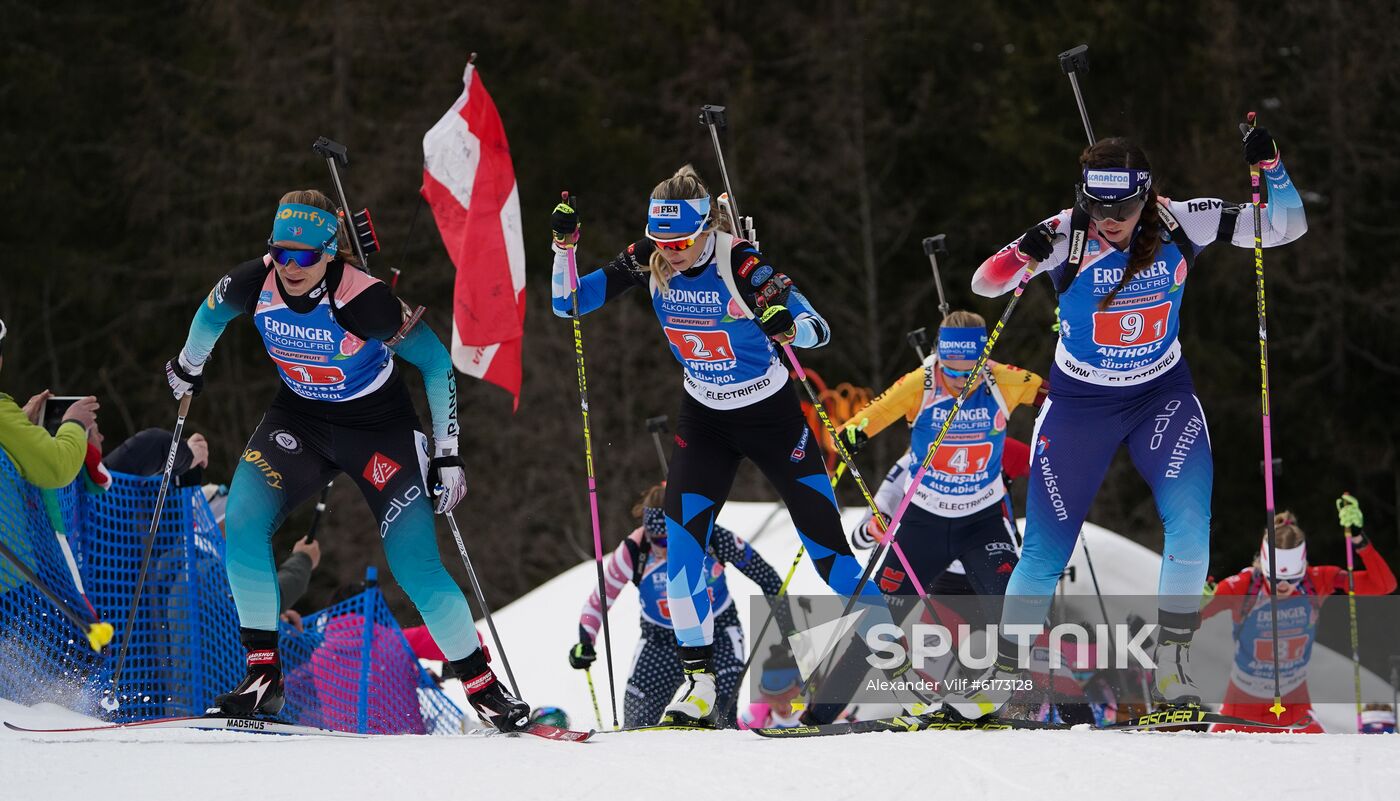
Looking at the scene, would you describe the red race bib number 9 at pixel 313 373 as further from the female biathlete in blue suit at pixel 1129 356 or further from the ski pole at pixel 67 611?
the female biathlete in blue suit at pixel 1129 356

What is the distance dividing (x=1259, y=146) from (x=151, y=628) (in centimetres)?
429

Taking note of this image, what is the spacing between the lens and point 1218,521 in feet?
50.0

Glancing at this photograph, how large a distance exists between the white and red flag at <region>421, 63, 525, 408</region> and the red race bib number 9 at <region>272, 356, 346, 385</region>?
9.52ft

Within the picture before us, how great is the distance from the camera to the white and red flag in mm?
7633

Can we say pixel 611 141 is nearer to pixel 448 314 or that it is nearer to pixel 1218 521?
pixel 448 314

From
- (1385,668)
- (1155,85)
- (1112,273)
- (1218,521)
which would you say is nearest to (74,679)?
(1112,273)

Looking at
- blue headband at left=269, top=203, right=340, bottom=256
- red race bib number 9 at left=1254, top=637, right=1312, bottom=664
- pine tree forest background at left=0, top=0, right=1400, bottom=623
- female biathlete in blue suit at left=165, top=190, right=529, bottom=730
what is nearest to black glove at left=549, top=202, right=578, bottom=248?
female biathlete in blue suit at left=165, top=190, right=529, bottom=730

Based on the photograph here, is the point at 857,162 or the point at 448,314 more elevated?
the point at 857,162

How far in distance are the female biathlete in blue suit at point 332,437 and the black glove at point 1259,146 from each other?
2683mm

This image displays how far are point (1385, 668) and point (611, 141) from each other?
10200mm

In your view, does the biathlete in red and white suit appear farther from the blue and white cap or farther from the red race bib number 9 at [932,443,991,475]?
the blue and white cap

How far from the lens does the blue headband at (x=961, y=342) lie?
628 centimetres

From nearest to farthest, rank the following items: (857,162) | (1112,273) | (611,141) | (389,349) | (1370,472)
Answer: (1112,273) → (389,349) → (1370,472) → (857,162) → (611,141)

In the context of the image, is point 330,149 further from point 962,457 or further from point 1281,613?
point 1281,613
